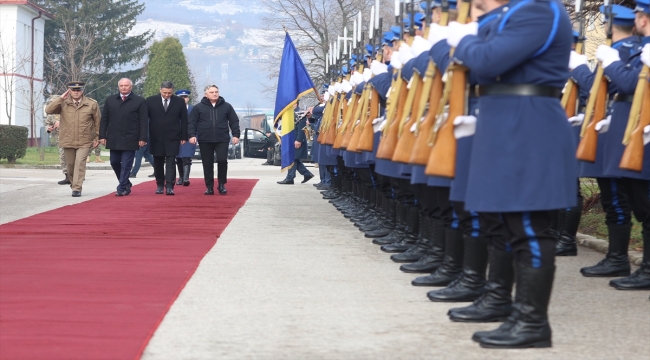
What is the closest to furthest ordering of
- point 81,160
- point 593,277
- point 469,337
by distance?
point 469,337 < point 593,277 < point 81,160

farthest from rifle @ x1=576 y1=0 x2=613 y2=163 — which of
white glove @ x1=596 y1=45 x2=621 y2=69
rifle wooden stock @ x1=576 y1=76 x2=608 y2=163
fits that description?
white glove @ x1=596 y1=45 x2=621 y2=69

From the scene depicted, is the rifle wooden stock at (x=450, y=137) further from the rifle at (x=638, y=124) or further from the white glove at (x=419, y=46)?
the rifle at (x=638, y=124)

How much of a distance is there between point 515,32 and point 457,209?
162 cm

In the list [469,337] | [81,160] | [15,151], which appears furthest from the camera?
[15,151]

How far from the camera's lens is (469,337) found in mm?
5586

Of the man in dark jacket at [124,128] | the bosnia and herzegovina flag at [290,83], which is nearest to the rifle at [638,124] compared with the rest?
the man in dark jacket at [124,128]

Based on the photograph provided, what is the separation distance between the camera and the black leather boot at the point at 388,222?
1041 centimetres

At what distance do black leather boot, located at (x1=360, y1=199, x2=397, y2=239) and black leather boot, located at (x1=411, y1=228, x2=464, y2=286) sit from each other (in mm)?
2866

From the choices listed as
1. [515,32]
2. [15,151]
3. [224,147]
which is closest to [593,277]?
[515,32]

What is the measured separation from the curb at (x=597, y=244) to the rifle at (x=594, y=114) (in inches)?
56.0

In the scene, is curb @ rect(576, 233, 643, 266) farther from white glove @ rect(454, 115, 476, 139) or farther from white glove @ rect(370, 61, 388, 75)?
white glove @ rect(454, 115, 476, 139)

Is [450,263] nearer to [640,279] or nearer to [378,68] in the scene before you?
[640,279]

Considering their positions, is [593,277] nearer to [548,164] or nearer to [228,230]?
[548,164]

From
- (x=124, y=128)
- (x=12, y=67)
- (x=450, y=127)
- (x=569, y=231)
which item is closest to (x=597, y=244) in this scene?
(x=569, y=231)
